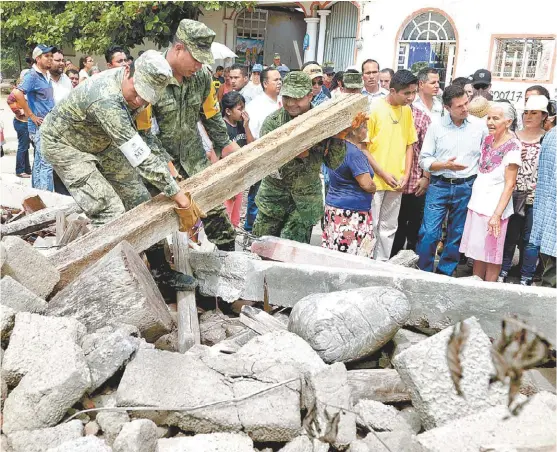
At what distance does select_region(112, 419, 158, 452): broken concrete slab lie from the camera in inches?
88.8

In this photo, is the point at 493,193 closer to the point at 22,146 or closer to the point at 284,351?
the point at 284,351

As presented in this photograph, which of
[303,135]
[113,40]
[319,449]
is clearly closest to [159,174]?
[303,135]

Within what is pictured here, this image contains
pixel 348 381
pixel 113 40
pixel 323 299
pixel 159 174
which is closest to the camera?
pixel 348 381

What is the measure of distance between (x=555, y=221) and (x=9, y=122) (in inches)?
569

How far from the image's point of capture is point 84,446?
2.20 m

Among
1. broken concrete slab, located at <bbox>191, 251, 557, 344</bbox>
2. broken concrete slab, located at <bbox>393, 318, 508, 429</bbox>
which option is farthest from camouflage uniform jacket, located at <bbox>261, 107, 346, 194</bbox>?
broken concrete slab, located at <bbox>393, 318, 508, 429</bbox>

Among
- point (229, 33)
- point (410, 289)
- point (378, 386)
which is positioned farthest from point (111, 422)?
point (229, 33)

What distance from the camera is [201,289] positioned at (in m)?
3.94

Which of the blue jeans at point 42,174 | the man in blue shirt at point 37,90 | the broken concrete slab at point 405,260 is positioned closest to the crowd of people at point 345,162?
the broken concrete slab at point 405,260

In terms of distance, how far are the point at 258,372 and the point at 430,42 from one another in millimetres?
14448

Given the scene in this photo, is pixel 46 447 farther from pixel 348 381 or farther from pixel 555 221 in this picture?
pixel 555 221

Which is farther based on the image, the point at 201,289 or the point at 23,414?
the point at 201,289

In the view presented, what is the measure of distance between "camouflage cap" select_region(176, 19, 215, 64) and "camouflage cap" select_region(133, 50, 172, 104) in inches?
14.0

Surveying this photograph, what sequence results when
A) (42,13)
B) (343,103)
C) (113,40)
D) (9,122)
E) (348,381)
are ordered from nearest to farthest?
(348,381), (343,103), (9,122), (113,40), (42,13)
